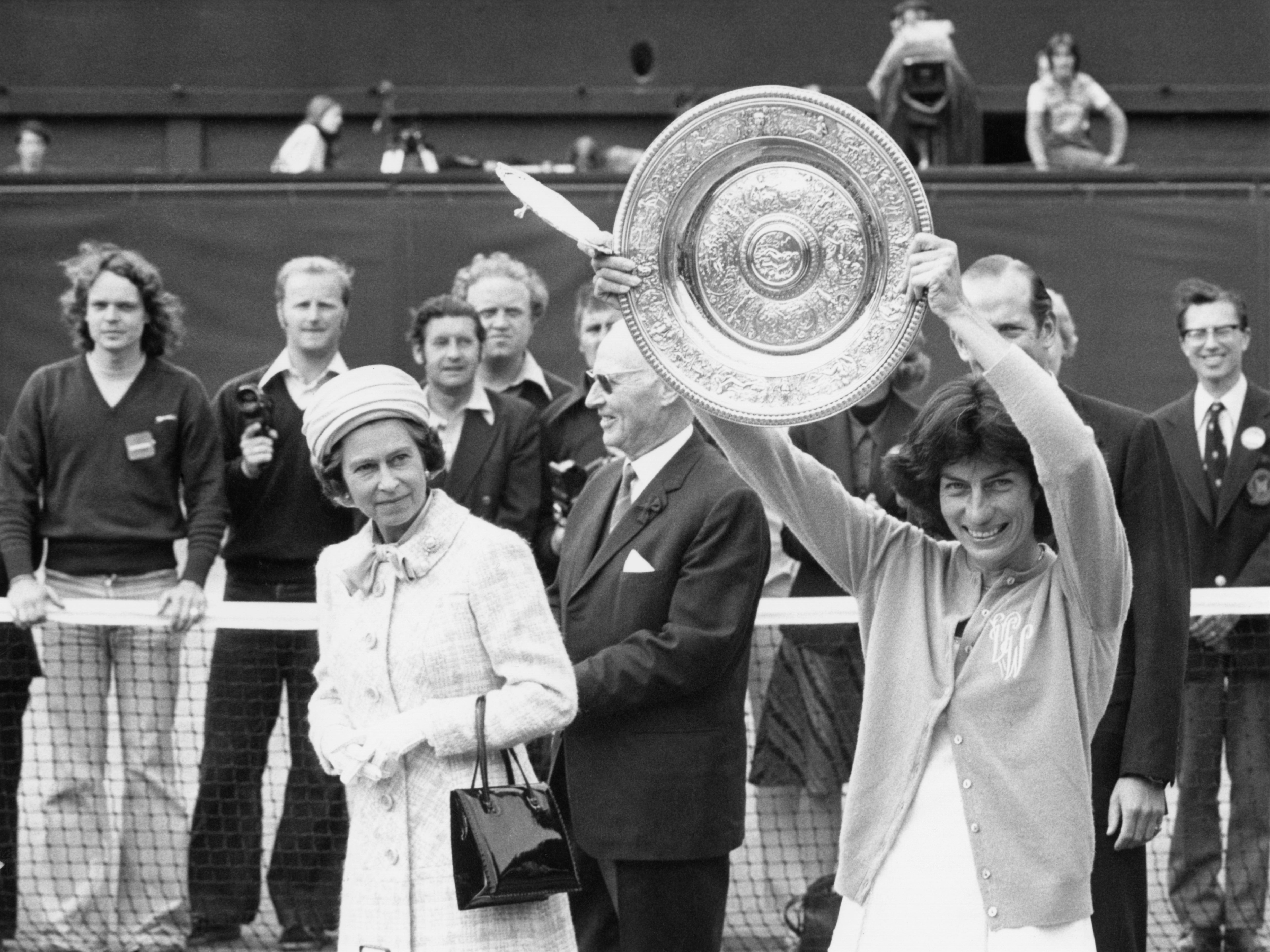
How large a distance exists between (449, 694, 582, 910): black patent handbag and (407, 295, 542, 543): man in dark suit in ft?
8.89

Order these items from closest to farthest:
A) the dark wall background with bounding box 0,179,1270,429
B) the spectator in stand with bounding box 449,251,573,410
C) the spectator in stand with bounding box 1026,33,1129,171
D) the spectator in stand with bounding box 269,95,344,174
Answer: the spectator in stand with bounding box 449,251,573,410 → the dark wall background with bounding box 0,179,1270,429 → the spectator in stand with bounding box 269,95,344,174 → the spectator in stand with bounding box 1026,33,1129,171

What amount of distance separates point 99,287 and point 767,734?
2.57 m

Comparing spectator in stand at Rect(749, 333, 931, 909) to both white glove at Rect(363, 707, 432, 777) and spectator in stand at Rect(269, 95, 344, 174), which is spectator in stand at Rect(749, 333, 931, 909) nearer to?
white glove at Rect(363, 707, 432, 777)

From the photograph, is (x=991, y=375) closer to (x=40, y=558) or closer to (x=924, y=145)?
(x=40, y=558)

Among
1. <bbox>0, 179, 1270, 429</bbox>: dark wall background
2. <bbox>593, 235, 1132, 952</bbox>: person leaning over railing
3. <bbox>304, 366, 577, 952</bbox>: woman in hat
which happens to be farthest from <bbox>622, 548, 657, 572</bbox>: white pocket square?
<bbox>0, 179, 1270, 429</bbox>: dark wall background

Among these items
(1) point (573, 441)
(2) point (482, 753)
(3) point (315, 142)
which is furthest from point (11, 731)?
(3) point (315, 142)

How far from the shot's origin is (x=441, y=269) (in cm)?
1033

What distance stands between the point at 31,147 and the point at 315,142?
2089 mm

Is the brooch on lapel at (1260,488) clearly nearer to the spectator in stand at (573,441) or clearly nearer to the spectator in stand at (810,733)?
the spectator in stand at (810,733)

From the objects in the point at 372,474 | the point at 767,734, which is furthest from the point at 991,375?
the point at 767,734

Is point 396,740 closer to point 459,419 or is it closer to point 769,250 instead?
point 769,250

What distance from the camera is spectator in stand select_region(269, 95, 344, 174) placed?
12.2 meters

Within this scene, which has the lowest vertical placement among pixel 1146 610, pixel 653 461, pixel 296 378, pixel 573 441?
pixel 1146 610

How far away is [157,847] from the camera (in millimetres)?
6320
